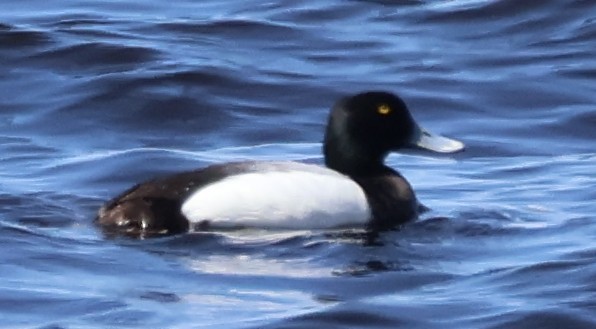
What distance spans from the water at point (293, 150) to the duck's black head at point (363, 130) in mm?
438

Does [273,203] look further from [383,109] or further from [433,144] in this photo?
[433,144]

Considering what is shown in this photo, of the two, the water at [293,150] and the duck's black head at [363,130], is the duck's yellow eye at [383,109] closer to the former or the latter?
the duck's black head at [363,130]

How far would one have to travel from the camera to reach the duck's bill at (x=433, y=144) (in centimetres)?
1226

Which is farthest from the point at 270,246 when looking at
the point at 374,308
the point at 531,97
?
the point at 531,97

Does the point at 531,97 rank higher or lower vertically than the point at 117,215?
higher

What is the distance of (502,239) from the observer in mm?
11016

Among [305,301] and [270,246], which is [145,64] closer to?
[270,246]

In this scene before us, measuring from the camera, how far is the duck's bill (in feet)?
40.2

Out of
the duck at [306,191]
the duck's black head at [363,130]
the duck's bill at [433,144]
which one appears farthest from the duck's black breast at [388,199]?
the duck's bill at [433,144]

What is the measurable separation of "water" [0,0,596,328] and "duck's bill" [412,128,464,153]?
0.93ft

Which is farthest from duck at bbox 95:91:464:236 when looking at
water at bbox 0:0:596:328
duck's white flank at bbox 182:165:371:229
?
water at bbox 0:0:596:328

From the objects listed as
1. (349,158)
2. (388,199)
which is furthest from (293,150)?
(388,199)

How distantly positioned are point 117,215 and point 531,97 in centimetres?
575

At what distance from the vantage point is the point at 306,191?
444 inches
